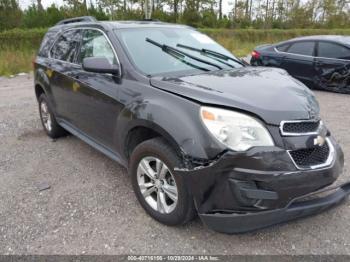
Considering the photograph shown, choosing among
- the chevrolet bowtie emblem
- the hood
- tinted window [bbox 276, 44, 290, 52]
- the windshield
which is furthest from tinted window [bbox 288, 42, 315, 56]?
the chevrolet bowtie emblem

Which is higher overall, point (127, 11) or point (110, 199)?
point (127, 11)

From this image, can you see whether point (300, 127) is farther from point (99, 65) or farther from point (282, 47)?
point (282, 47)

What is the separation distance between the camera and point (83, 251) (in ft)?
8.91

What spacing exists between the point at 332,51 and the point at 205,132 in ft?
22.3

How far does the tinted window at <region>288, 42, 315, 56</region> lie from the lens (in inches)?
333

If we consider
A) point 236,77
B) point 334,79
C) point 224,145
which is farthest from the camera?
point 334,79

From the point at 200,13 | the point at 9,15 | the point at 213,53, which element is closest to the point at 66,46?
the point at 213,53

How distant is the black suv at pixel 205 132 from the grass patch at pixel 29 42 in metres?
10.7

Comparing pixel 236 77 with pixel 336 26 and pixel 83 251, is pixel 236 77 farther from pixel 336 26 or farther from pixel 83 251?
pixel 336 26

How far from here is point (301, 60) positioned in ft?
27.8

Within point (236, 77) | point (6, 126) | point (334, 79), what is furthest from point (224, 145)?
point (334, 79)

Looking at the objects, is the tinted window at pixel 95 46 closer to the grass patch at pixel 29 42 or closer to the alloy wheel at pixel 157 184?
the alloy wheel at pixel 157 184

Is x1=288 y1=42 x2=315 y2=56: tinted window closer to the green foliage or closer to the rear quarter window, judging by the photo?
the rear quarter window

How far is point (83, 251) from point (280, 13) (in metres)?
43.1
